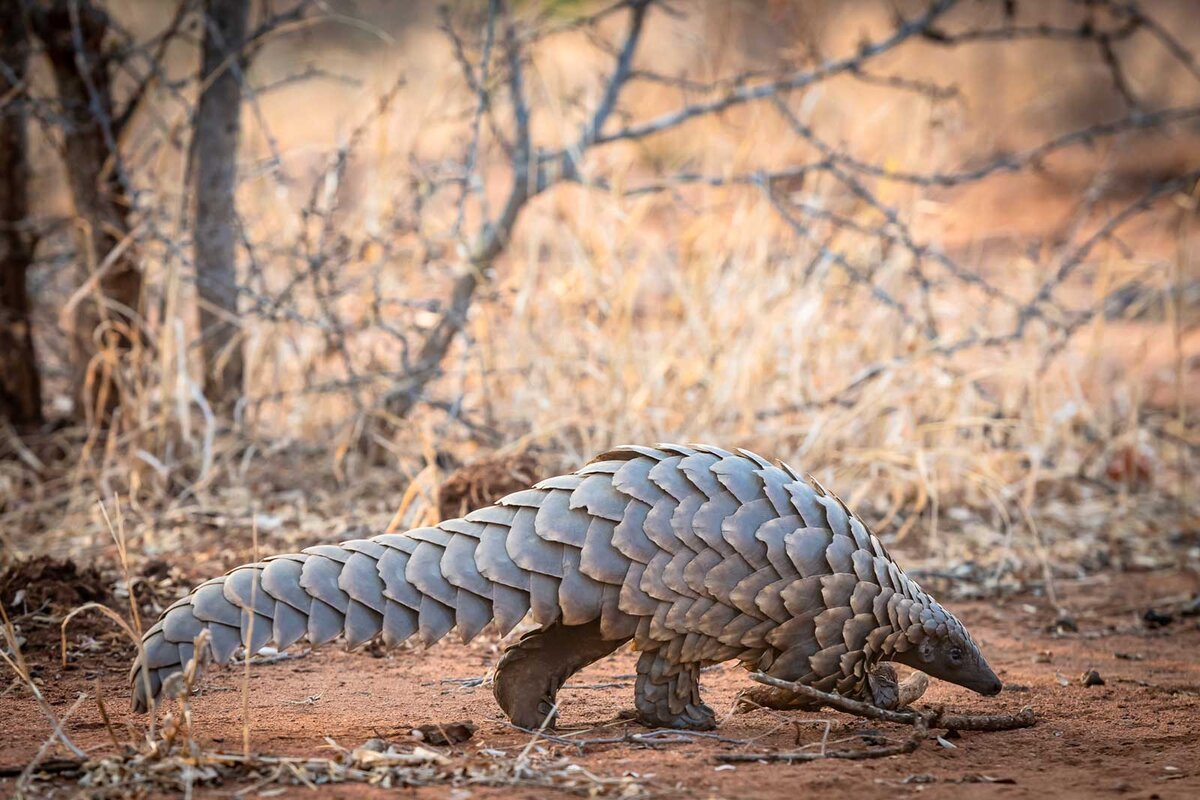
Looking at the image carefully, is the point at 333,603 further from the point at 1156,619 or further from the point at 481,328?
the point at 481,328

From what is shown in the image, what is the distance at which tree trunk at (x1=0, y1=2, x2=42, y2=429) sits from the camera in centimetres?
504

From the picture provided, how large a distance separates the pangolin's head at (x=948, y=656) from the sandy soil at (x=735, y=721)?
13cm

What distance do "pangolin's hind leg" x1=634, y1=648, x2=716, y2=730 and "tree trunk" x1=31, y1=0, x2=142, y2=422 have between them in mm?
3073

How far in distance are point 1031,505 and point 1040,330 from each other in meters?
1.22

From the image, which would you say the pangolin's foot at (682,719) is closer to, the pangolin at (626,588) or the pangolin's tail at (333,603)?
the pangolin at (626,588)

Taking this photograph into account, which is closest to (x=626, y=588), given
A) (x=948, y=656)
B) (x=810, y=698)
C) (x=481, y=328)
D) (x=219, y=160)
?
(x=810, y=698)

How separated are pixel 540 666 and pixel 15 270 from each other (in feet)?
12.8

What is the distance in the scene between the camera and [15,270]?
520 centimetres

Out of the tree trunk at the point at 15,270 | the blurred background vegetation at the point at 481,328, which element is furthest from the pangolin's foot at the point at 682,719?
the tree trunk at the point at 15,270

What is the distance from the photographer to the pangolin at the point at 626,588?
2160mm

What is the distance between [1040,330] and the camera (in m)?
6.12

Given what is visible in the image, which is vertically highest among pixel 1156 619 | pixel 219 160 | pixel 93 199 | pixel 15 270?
pixel 219 160

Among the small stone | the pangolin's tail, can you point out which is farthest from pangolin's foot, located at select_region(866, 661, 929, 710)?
the small stone

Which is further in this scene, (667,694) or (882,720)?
(882,720)
